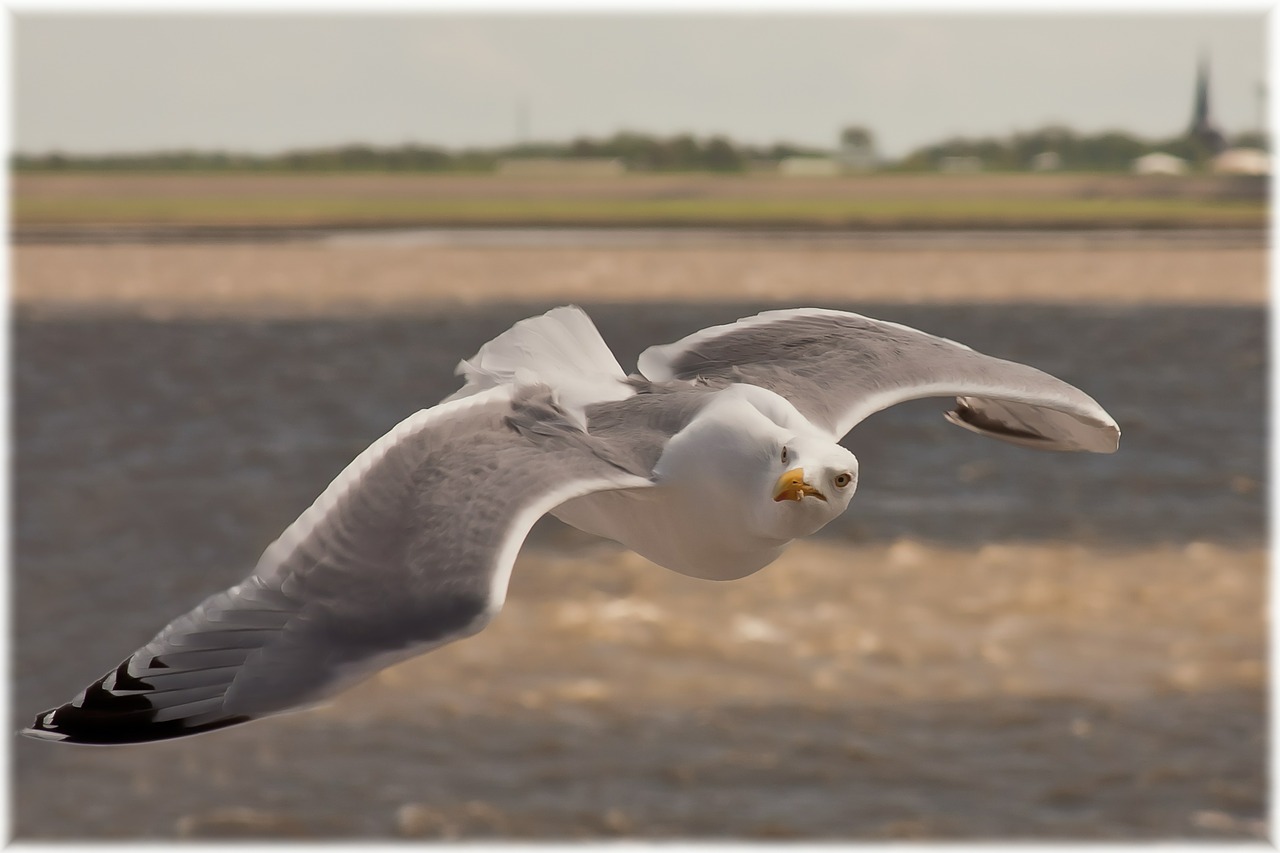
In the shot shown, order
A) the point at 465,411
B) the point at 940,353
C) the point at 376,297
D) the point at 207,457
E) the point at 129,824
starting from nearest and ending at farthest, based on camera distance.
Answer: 1. the point at 465,411
2. the point at 940,353
3. the point at 129,824
4. the point at 207,457
5. the point at 376,297

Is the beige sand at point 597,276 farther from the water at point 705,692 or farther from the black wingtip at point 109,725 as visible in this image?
the black wingtip at point 109,725

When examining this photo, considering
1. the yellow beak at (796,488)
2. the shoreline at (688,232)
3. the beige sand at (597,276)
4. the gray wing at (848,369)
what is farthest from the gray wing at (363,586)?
the shoreline at (688,232)

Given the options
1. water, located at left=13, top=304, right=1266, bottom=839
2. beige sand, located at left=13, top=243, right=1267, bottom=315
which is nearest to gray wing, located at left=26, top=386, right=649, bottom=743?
water, located at left=13, top=304, right=1266, bottom=839

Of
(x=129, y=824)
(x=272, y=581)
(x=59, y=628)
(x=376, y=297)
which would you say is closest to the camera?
(x=272, y=581)

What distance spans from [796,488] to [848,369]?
1.27 m

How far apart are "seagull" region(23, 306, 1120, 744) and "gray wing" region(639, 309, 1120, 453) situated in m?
0.03

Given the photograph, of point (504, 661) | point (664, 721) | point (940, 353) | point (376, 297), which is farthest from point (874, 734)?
point (376, 297)

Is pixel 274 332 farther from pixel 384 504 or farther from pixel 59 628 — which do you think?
pixel 384 504

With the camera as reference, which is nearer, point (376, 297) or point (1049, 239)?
point (376, 297)

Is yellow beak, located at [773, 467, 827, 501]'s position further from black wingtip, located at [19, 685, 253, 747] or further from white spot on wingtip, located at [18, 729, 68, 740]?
white spot on wingtip, located at [18, 729, 68, 740]

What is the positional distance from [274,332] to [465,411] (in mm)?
38665

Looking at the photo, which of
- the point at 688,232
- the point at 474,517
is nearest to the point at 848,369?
the point at 474,517

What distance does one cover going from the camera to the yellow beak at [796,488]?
4.55 meters

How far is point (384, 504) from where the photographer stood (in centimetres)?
484
